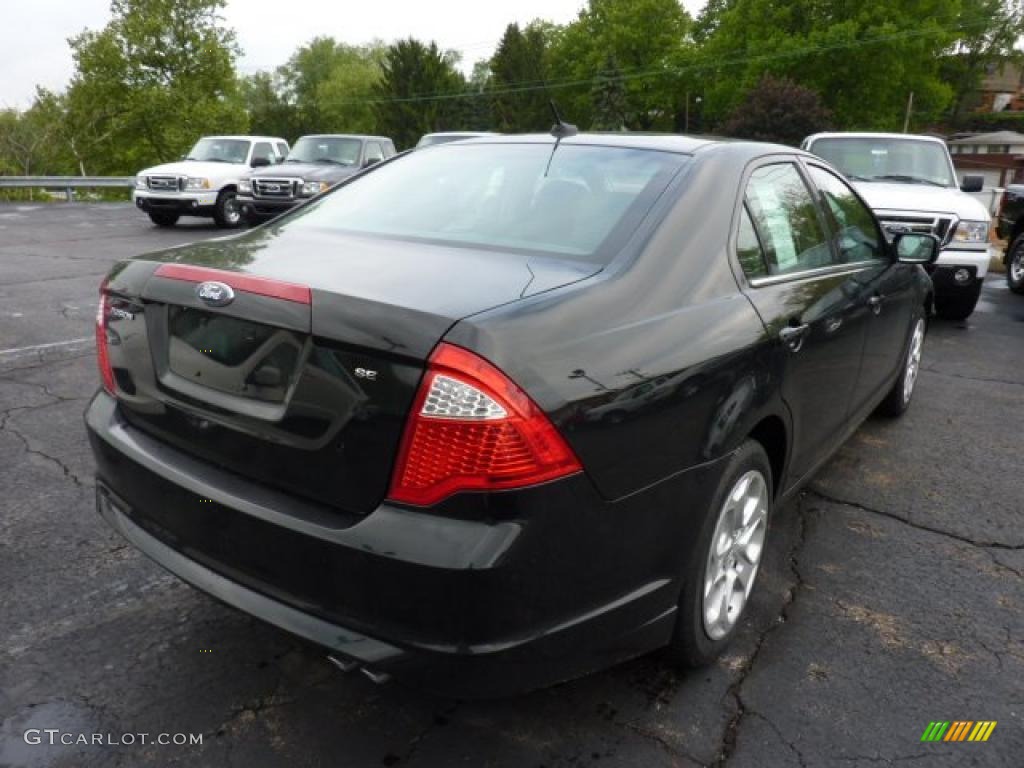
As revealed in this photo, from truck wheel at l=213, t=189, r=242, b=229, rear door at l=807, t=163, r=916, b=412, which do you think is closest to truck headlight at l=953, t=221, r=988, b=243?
rear door at l=807, t=163, r=916, b=412

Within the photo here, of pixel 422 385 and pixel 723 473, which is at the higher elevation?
pixel 422 385

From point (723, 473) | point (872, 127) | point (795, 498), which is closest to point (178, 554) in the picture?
point (723, 473)

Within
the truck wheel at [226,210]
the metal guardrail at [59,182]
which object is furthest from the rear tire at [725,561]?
the metal guardrail at [59,182]

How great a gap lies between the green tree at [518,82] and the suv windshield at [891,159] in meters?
59.2

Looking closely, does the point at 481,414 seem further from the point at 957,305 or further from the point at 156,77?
the point at 156,77

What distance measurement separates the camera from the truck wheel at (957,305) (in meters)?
7.89

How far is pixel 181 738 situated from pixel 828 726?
179 cm

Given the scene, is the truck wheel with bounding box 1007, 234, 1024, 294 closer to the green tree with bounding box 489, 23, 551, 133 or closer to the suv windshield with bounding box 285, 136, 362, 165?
the suv windshield with bounding box 285, 136, 362, 165

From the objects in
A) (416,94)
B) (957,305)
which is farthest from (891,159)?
(416,94)

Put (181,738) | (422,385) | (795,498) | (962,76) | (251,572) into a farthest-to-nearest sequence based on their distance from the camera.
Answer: (962,76), (795,498), (181,738), (251,572), (422,385)

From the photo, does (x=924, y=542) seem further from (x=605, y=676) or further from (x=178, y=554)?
(x=178, y=554)

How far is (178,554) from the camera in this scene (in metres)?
2.17

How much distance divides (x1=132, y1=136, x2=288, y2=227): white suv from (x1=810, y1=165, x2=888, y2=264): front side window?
1312cm

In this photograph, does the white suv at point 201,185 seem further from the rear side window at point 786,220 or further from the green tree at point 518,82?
the green tree at point 518,82
